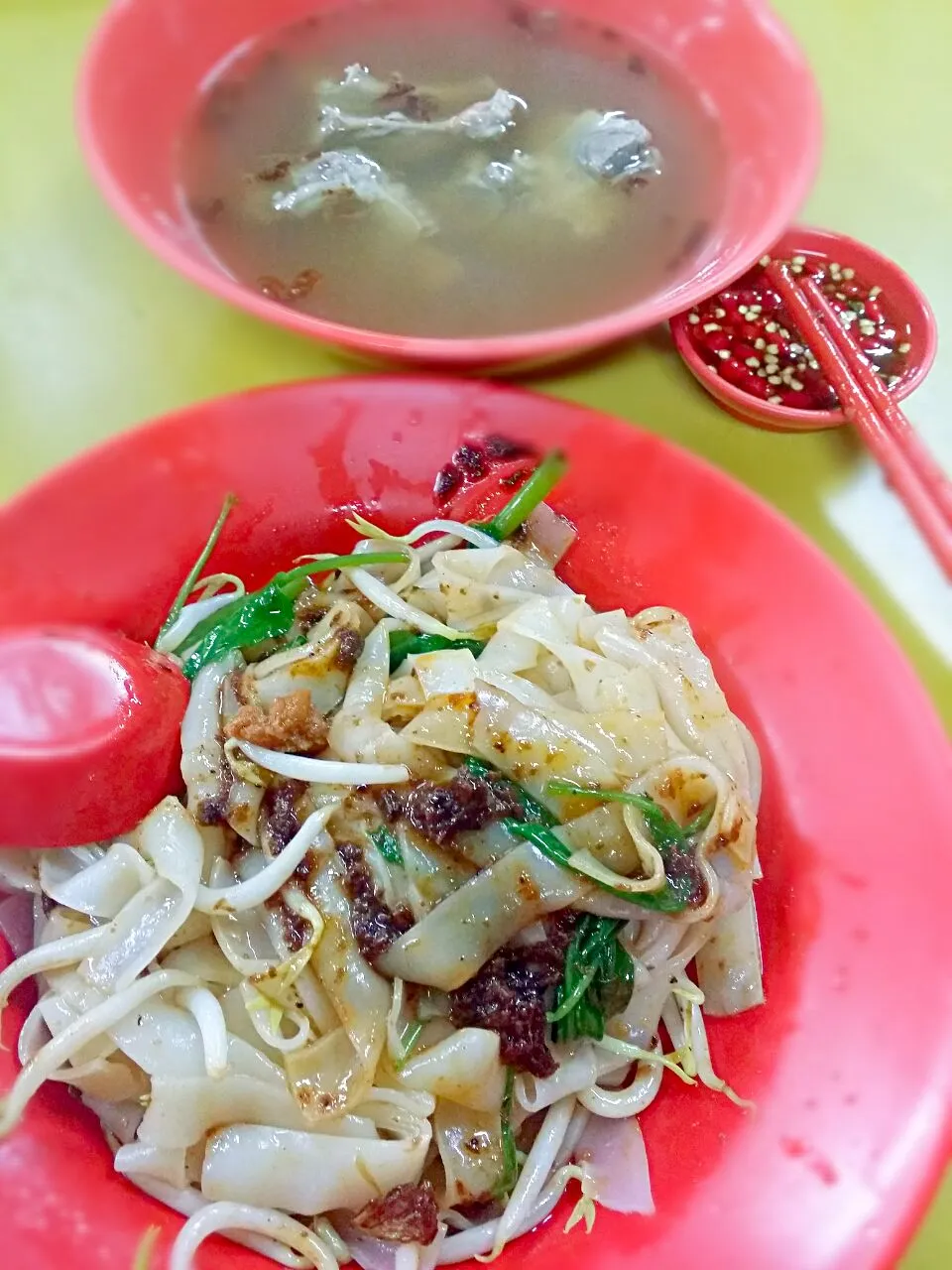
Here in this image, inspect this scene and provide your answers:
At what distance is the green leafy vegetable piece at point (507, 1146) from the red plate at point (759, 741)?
7 centimetres

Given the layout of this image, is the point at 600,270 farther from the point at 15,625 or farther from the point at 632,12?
the point at 15,625

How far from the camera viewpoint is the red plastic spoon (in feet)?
3.79

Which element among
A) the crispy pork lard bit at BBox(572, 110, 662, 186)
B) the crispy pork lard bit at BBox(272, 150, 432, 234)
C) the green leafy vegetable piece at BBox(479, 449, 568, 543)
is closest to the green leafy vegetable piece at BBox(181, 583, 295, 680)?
the green leafy vegetable piece at BBox(479, 449, 568, 543)

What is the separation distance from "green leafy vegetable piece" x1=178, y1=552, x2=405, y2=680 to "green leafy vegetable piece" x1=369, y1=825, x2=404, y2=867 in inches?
15.1

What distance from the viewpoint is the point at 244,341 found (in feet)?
6.22

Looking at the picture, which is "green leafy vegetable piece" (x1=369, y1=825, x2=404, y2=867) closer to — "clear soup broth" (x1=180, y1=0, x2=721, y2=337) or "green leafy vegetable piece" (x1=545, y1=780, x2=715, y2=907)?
"green leafy vegetable piece" (x1=545, y1=780, x2=715, y2=907)

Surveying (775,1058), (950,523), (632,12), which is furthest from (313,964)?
(632,12)

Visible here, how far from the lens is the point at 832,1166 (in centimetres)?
109

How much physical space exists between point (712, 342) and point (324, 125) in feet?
3.34

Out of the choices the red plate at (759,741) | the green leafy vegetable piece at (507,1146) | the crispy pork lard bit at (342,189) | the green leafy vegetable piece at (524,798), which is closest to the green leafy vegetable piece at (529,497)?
the red plate at (759,741)

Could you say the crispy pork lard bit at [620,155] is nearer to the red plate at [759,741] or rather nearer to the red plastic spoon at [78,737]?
the red plate at [759,741]

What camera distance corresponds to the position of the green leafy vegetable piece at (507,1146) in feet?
3.92

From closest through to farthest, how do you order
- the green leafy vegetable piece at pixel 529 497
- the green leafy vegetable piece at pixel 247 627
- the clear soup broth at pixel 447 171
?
the green leafy vegetable piece at pixel 247 627, the green leafy vegetable piece at pixel 529 497, the clear soup broth at pixel 447 171

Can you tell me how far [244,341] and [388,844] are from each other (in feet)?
3.90
